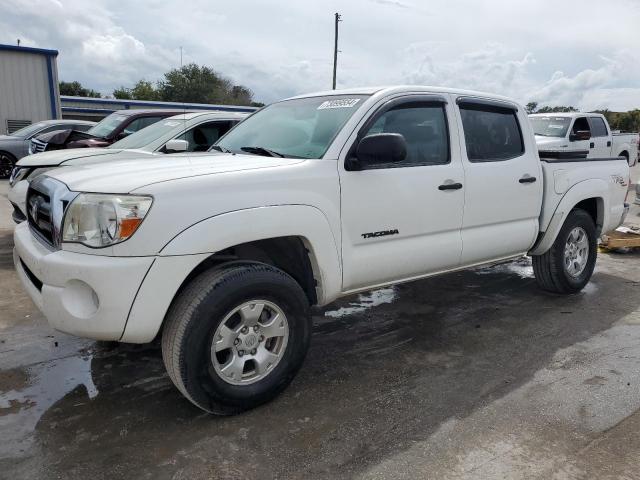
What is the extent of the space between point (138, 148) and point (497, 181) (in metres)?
4.47

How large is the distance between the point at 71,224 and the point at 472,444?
91.9 inches

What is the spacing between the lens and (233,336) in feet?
9.57

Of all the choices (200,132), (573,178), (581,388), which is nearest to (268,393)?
(581,388)

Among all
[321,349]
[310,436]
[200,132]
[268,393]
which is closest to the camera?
[310,436]

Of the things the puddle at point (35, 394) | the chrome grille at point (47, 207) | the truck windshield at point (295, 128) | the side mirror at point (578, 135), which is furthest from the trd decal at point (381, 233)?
the side mirror at point (578, 135)

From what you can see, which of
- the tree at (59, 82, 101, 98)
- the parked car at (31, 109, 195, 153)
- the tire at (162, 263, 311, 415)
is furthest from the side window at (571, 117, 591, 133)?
the tree at (59, 82, 101, 98)

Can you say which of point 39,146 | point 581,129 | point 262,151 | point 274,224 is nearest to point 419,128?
point 262,151

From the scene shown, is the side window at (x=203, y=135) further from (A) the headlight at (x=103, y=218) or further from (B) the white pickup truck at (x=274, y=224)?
(A) the headlight at (x=103, y=218)

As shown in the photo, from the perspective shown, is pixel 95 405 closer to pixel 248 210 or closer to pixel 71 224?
pixel 71 224

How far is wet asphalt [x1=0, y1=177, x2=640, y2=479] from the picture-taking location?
2.61 meters

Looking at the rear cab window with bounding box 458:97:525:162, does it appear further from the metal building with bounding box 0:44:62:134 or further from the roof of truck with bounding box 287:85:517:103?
the metal building with bounding box 0:44:62:134

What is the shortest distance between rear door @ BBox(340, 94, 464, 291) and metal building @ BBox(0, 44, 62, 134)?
695 inches

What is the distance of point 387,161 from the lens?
132 inches

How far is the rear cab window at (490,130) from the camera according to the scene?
166 inches
